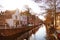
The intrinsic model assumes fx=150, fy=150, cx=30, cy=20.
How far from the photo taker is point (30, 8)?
206 cm

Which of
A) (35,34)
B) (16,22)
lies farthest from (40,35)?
(16,22)

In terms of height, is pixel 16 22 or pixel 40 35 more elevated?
pixel 16 22

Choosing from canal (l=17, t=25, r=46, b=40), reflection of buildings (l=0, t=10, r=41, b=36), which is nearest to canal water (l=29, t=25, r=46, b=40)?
canal (l=17, t=25, r=46, b=40)

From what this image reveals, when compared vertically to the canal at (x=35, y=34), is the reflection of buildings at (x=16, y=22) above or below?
above

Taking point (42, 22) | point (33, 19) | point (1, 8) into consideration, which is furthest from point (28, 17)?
point (1, 8)

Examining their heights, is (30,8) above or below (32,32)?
above

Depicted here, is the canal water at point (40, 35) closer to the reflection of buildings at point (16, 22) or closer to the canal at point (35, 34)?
the canal at point (35, 34)

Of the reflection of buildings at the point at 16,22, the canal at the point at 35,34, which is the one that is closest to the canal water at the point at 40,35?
the canal at the point at 35,34

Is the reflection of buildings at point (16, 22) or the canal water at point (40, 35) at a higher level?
the reflection of buildings at point (16, 22)

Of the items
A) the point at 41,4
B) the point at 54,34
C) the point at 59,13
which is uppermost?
the point at 41,4

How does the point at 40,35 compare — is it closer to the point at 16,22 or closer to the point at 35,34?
the point at 35,34

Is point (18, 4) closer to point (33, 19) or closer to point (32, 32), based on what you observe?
point (33, 19)

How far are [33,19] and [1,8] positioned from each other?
462mm

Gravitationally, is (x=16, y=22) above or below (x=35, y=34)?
above
